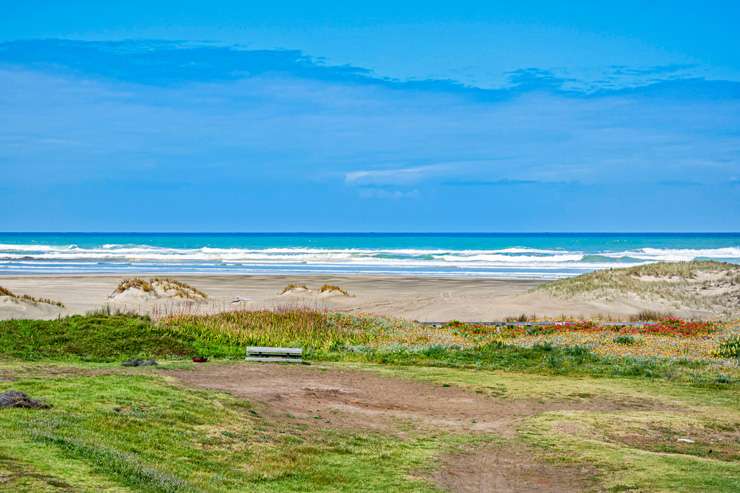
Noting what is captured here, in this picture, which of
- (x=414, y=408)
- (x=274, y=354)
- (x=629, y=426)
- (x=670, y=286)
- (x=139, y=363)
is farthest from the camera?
(x=670, y=286)

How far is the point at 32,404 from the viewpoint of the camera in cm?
1051

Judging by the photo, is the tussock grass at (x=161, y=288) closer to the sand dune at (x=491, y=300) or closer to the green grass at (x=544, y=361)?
the sand dune at (x=491, y=300)

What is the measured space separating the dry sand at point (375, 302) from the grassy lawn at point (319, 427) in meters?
10.9

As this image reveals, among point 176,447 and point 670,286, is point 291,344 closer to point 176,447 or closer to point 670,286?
point 176,447

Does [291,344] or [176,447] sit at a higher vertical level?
[291,344]

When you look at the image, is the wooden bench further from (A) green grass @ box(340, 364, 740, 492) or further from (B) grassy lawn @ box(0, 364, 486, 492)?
(B) grassy lawn @ box(0, 364, 486, 492)

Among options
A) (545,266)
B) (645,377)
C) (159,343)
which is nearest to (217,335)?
(159,343)

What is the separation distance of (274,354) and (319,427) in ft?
23.9

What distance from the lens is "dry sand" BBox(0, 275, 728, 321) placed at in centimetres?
3244

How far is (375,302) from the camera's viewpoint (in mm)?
37594

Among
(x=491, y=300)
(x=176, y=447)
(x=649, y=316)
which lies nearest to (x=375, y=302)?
(x=491, y=300)

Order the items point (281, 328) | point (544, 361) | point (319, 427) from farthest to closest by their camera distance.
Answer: point (281, 328) < point (544, 361) < point (319, 427)

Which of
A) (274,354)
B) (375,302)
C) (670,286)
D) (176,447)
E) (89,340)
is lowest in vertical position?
(176,447)

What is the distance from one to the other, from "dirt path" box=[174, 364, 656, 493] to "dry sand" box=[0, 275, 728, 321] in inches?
540
